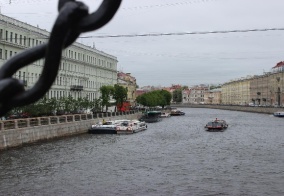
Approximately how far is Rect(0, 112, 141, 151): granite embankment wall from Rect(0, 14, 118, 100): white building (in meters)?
5.37

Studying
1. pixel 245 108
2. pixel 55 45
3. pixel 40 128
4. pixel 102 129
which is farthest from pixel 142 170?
pixel 245 108

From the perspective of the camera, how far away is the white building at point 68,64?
49.0 m

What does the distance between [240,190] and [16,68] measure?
1632 centimetres

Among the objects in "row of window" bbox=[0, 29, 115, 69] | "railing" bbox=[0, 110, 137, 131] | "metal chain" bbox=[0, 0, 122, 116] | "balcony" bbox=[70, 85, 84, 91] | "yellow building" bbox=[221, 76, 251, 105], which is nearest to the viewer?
"metal chain" bbox=[0, 0, 122, 116]

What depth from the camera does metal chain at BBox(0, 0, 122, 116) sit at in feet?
4.54

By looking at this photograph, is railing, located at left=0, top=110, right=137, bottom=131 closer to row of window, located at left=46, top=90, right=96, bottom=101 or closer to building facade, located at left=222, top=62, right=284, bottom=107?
row of window, located at left=46, top=90, right=96, bottom=101

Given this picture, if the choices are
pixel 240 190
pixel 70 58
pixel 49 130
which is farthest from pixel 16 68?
pixel 70 58

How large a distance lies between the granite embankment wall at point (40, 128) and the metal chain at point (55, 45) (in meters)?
28.2

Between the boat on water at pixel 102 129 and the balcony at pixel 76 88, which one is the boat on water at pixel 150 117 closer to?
the balcony at pixel 76 88

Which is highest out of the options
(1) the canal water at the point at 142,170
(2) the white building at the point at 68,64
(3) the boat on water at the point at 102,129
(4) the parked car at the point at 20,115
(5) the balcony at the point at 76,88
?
(2) the white building at the point at 68,64

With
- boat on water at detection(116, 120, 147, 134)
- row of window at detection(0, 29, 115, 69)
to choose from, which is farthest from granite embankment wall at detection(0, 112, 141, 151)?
row of window at detection(0, 29, 115, 69)

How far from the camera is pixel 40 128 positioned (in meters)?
35.5

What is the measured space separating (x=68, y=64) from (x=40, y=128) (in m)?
33.5

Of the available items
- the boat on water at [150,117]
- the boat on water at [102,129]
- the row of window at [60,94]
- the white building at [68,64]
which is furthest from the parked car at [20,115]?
the boat on water at [150,117]
